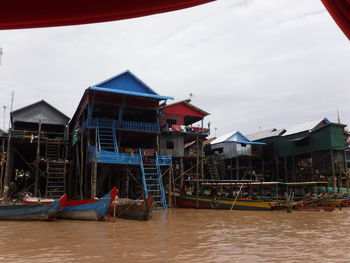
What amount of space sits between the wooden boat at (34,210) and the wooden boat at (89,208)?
85cm

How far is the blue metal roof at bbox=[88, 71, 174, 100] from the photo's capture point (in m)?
22.7

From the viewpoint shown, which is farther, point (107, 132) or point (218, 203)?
point (218, 203)

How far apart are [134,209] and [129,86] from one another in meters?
9.92

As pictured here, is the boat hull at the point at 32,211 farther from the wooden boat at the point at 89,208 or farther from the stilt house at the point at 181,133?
the stilt house at the point at 181,133

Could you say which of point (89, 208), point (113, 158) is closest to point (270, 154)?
point (113, 158)

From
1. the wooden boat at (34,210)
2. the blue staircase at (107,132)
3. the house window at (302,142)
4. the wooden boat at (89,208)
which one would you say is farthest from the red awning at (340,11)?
the house window at (302,142)

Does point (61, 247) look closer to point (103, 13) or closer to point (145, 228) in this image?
point (145, 228)

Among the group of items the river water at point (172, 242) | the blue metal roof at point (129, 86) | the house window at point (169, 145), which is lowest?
the river water at point (172, 242)

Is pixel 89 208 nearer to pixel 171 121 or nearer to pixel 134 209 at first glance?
pixel 134 209

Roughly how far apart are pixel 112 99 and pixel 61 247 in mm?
14430

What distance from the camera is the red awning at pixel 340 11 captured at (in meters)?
1.46

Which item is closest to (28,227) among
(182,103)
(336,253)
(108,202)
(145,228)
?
(108,202)

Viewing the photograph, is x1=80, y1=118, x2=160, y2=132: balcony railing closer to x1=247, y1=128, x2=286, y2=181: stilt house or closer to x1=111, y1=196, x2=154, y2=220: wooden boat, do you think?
x1=111, y1=196, x2=154, y2=220: wooden boat

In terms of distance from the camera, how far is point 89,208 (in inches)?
636
